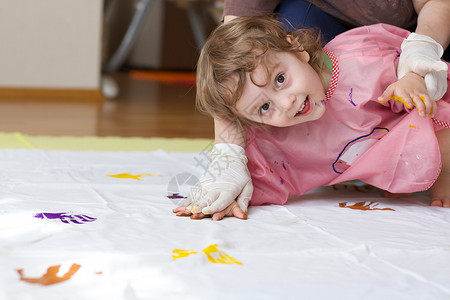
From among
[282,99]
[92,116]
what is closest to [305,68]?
[282,99]

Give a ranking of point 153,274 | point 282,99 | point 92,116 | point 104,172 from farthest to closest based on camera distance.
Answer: point 92,116
point 104,172
point 282,99
point 153,274

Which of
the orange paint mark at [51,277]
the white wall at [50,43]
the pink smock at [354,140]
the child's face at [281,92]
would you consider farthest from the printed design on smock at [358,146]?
the white wall at [50,43]

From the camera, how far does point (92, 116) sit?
81.4 inches

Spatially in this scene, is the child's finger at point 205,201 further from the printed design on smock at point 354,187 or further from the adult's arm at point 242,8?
the adult's arm at point 242,8

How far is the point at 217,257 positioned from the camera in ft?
2.10

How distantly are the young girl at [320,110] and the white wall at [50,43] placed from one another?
1827 millimetres

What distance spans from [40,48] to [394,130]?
2027mm

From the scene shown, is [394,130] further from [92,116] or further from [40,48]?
[40,48]

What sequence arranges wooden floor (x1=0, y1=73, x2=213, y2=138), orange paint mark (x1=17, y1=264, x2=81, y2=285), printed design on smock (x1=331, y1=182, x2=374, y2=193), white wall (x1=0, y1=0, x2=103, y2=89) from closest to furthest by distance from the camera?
orange paint mark (x1=17, y1=264, x2=81, y2=285) → printed design on smock (x1=331, y1=182, x2=374, y2=193) → wooden floor (x1=0, y1=73, x2=213, y2=138) → white wall (x1=0, y1=0, x2=103, y2=89)

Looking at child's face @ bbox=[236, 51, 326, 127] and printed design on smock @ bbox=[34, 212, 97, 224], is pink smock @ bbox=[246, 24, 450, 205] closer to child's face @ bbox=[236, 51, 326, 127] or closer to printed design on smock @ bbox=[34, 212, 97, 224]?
child's face @ bbox=[236, 51, 326, 127]

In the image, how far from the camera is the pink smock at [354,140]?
3.03 feet

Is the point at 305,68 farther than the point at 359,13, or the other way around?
the point at 359,13

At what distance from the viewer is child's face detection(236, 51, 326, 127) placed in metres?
0.85

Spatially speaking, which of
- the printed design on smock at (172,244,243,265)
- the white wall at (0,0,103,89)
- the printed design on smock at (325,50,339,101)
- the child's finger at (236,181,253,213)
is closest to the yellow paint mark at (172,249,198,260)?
the printed design on smock at (172,244,243,265)
